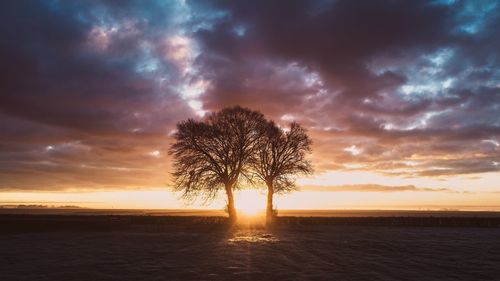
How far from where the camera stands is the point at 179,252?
30969 millimetres

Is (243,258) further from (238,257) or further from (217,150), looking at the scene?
(217,150)

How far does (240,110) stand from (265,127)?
166 inches

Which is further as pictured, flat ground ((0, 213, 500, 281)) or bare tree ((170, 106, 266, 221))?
bare tree ((170, 106, 266, 221))

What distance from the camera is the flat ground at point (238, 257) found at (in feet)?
73.9

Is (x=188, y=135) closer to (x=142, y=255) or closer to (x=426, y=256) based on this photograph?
(x=142, y=255)

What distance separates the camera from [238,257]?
92.5 ft

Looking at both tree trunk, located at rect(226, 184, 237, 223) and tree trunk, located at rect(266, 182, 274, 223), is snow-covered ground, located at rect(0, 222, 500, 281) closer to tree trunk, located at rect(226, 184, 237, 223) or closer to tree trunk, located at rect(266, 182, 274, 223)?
tree trunk, located at rect(226, 184, 237, 223)

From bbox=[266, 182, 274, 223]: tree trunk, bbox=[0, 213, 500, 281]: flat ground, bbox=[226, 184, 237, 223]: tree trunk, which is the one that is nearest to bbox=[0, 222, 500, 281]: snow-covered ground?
bbox=[0, 213, 500, 281]: flat ground

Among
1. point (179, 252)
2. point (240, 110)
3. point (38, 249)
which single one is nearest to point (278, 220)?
point (240, 110)

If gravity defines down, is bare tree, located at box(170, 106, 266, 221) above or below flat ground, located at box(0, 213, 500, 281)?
above

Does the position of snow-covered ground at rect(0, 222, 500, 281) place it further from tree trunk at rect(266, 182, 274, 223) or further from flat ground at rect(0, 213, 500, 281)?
tree trunk at rect(266, 182, 274, 223)

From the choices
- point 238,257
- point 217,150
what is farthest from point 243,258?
point 217,150

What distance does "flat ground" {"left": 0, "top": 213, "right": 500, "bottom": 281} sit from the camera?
22.5 meters

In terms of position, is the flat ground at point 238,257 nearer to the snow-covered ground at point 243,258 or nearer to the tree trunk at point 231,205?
the snow-covered ground at point 243,258
